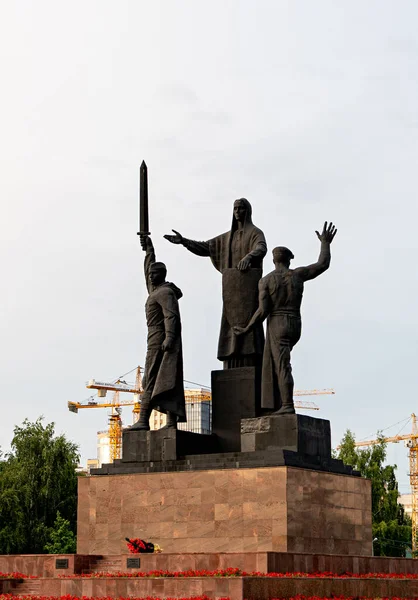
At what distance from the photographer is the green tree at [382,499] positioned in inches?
2146

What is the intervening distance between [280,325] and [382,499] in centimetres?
3320

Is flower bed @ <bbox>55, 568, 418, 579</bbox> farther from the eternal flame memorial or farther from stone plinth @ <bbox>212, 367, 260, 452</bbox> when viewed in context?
stone plinth @ <bbox>212, 367, 260, 452</bbox>

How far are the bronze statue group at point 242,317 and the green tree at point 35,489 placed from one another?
72.5ft

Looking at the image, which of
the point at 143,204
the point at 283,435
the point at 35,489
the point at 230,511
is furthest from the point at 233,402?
the point at 35,489

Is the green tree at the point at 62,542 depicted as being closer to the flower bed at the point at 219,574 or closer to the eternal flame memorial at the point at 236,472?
the eternal flame memorial at the point at 236,472

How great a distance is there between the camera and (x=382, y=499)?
55.7 m

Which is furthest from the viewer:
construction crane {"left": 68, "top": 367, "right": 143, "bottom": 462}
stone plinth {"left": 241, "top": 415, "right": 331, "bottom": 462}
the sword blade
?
construction crane {"left": 68, "top": 367, "right": 143, "bottom": 462}

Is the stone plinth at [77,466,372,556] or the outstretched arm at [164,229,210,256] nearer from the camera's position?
the stone plinth at [77,466,372,556]

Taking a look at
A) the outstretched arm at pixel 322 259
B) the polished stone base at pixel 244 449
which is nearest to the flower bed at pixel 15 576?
the polished stone base at pixel 244 449

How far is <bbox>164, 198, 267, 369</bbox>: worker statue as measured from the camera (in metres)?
25.5

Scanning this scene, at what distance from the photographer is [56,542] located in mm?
42281

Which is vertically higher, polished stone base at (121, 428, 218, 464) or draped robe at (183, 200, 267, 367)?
draped robe at (183, 200, 267, 367)

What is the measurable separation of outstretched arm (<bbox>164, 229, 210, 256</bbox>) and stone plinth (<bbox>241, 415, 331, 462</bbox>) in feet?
14.9

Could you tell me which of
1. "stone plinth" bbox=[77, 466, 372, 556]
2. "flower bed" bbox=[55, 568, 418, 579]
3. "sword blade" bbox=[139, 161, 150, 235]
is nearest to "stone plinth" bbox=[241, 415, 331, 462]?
"stone plinth" bbox=[77, 466, 372, 556]
